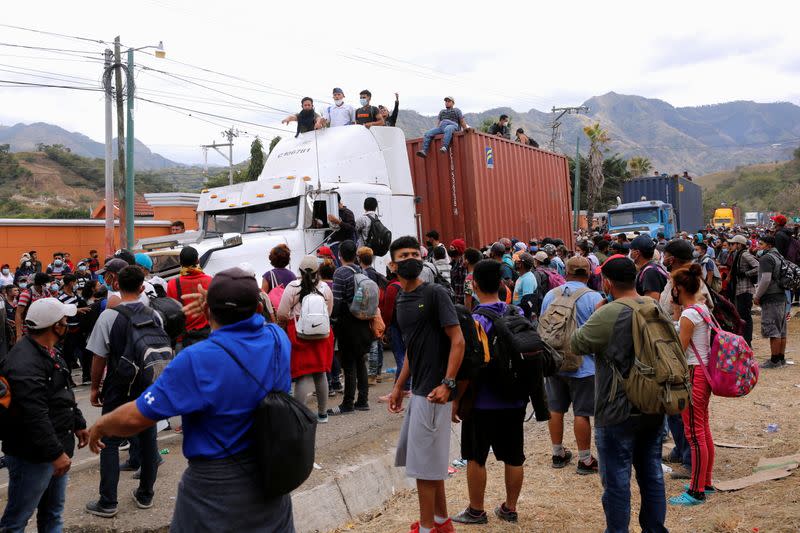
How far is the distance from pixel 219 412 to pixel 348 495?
129 inches

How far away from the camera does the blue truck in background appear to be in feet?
80.9

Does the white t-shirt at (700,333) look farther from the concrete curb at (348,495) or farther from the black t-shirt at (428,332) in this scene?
the concrete curb at (348,495)

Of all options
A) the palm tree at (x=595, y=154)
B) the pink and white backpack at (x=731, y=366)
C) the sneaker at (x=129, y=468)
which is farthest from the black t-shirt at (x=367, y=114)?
the palm tree at (x=595, y=154)

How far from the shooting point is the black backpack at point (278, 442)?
2773 millimetres

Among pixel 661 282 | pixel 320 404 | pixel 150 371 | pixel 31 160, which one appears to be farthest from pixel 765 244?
pixel 31 160

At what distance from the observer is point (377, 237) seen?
10.3m

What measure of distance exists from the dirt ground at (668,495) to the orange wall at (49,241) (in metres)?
18.1

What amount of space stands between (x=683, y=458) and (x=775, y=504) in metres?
1.00

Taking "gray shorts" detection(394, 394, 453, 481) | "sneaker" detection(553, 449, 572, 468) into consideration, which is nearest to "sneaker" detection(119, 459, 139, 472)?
"gray shorts" detection(394, 394, 453, 481)

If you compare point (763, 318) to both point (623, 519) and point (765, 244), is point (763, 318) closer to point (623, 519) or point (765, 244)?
point (765, 244)

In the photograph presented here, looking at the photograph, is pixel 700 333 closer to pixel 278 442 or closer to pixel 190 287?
pixel 278 442

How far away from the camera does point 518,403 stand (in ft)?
15.5

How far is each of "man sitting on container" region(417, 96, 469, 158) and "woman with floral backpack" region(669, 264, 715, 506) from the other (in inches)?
323

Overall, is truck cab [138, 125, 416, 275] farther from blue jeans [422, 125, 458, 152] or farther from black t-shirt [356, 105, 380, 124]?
blue jeans [422, 125, 458, 152]
